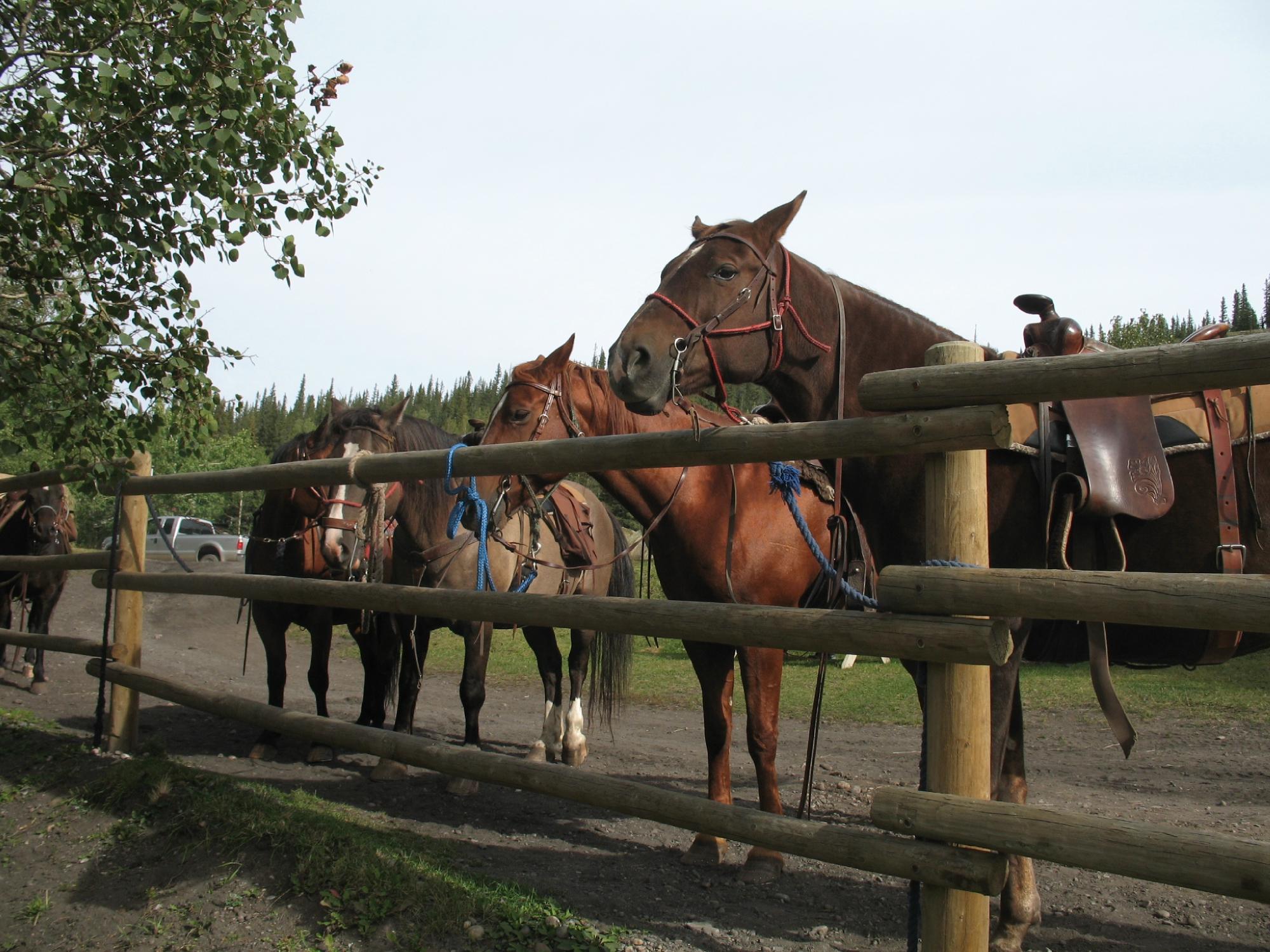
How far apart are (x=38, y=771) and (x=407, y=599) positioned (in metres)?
2.98

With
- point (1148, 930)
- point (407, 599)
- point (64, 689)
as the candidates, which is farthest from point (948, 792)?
point (64, 689)

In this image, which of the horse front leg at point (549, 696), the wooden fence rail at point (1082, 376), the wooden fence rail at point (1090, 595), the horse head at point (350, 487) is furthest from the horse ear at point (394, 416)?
the wooden fence rail at point (1090, 595)

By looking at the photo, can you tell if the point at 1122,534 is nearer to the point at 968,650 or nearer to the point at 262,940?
the point at 968,650

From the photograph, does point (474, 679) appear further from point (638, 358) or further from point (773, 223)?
point (773, 223)

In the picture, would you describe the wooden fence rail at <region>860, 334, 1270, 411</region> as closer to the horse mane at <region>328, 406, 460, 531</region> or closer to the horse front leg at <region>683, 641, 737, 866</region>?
the horse front leg at <region>683, 641, 737, 866</region>

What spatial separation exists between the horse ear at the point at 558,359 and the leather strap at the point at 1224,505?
10.2ft

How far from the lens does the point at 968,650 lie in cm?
223

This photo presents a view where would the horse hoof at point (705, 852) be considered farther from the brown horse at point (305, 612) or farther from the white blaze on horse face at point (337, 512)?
the brown horse at point (305, 612)

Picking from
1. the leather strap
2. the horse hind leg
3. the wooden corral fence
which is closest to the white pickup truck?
the horse hind leg

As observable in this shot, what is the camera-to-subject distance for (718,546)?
4691 millimetres

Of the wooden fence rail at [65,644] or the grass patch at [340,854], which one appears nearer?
the grass patch at [340,854]

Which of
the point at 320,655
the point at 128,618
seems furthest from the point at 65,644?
the point at 320,655

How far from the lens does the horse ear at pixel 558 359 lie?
5.12 metres

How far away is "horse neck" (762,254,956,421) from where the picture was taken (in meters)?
3.51
